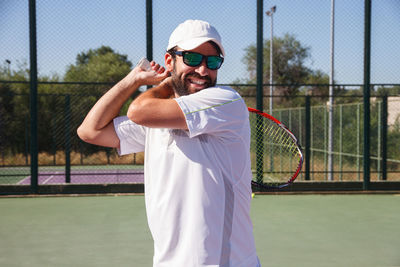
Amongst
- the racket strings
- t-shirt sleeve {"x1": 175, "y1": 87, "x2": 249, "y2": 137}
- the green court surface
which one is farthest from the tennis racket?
t-shirt sleeve {"x1": 175, "y1": 87, "x2": 249, "y2": 137}

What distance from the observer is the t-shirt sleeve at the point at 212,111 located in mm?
1799

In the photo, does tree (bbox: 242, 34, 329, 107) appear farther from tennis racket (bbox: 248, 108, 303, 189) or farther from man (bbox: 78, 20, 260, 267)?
man (bbox: 78, 20, 260, 267)

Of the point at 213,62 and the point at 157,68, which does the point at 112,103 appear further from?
the point at 213,62

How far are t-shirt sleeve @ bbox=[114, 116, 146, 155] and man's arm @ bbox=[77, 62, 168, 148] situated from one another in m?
0.03

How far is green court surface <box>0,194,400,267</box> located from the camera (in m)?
4.79

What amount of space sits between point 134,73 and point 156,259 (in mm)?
809

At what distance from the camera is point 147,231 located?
597 cm

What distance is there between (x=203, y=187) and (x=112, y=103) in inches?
22.6

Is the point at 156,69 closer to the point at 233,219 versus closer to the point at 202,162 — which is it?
the point at 202,162

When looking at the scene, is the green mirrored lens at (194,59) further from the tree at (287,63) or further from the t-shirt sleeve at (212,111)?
the tree at (287,63)

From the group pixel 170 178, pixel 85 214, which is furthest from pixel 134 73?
pixel 85 214

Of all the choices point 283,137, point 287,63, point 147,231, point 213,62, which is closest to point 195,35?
point 213,62

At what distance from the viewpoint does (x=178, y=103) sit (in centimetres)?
182

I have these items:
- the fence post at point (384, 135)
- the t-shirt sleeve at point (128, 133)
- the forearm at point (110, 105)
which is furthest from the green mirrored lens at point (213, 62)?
the fence post at point (384, 135)
